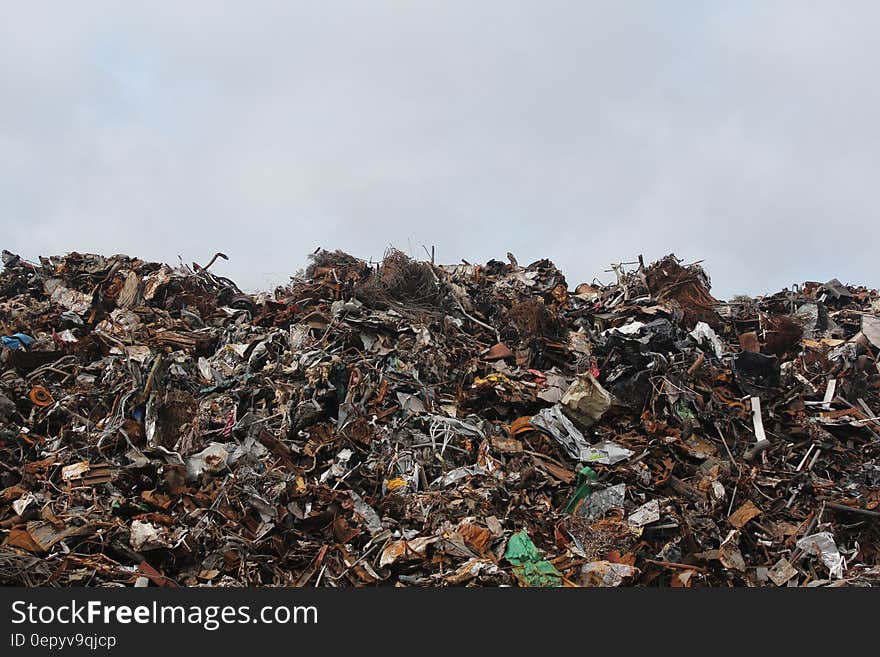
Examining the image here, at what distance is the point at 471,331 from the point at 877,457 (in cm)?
605

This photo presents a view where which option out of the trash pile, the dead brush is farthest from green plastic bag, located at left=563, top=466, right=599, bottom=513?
the dead brush

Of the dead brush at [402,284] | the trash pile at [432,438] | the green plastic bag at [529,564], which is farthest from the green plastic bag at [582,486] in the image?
the dead brush at [402,284]

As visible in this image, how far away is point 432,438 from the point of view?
8672 mm

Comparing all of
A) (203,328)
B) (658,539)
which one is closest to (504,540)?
(658,539)

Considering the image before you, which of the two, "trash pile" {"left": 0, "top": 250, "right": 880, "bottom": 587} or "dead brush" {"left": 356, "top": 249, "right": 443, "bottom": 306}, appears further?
"dead brush" {"left": 356, "top": 249, "right": 443, "bottom": 306}

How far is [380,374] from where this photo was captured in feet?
32.3

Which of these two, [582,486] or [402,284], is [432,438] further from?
[402,284]

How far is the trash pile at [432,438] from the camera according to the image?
23.4 ft

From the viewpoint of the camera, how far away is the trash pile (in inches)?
281

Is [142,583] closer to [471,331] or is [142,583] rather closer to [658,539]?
[658,539]

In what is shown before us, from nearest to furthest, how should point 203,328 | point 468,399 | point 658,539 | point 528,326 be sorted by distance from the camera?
1. point 658,539
2. point 468,399
3. point 528,326
4. point 203,328

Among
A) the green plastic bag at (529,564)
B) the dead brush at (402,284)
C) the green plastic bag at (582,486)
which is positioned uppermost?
the dead brush at (402,284)

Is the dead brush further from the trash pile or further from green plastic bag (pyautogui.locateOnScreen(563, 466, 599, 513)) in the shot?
green plastic bag (pyautogui.locateOnScreen(563, 466, 599, 513))

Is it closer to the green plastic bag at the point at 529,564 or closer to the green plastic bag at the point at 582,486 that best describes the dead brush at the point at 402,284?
the green plastic bag at the point at 582,486
